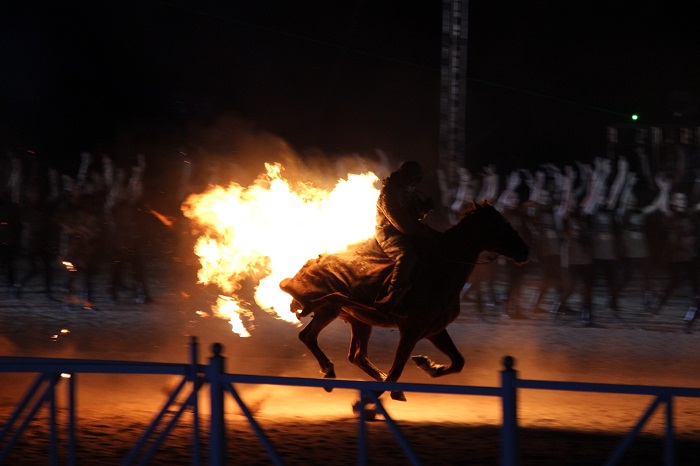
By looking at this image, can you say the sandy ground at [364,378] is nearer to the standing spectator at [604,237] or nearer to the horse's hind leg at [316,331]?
the horse's hind leg at [316,331]

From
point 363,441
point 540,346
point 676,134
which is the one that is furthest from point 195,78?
point 363,441

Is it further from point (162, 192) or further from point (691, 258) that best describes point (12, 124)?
point (691, 258)

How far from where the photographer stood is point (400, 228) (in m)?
8.41

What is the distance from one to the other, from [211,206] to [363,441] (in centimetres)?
Result: 560

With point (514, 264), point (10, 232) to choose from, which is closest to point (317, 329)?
point (514, 264)

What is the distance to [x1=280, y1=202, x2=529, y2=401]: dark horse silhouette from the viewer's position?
8367 mm

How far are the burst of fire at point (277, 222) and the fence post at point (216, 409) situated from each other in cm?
445

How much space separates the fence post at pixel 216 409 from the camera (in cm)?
542

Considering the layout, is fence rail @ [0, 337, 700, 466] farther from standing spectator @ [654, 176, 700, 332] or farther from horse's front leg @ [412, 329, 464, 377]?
standing spectator @ [654, 176, 700, 332]

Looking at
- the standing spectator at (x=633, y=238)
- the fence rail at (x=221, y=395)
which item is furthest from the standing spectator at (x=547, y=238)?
the fence rail at (x=221, y=395)

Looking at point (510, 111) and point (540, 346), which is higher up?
point (510, 111)

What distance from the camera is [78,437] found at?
7598 mm

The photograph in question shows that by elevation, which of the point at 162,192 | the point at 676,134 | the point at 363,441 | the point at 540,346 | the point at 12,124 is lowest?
the point at 363,441

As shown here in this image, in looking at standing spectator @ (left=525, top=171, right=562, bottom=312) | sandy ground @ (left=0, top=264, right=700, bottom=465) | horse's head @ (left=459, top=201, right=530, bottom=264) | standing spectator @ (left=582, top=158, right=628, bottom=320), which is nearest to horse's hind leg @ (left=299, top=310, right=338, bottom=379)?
sandy ground @ (left=0, top=264, right=700, bottom=465)
